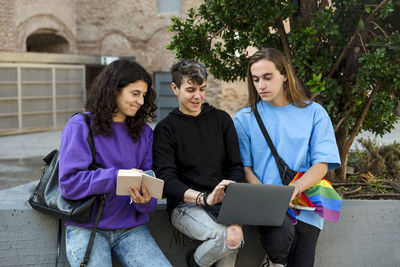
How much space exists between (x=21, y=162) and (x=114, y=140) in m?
7.81

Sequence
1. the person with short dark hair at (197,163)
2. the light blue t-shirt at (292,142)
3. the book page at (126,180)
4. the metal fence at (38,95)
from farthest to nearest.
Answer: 1. the metal fence at (38,95)
2. the light blue t-shirt at (292,142)
3. the person with short dark hair at (197,163)
4. the book page at (126,180)

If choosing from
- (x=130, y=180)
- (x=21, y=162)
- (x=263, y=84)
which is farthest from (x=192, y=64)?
(x=21, y=162)

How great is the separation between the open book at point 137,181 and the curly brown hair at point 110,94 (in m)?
0.37

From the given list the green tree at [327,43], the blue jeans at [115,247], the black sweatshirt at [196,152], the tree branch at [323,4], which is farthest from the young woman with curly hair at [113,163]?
the tree branch at [323,4]

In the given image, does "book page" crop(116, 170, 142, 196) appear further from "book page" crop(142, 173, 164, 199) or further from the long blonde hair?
the long blonde hair

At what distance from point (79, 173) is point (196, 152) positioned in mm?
724

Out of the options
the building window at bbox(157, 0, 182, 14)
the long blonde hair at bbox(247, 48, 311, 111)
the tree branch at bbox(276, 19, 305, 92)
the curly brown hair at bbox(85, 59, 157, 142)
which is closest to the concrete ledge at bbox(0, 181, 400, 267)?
the curly brown hair at bbox(85, 59, 157, 142)

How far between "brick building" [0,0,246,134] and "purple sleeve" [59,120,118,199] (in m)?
12.3

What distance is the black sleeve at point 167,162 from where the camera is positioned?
2.90 m

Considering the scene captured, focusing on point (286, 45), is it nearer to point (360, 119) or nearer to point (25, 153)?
point (360, 119)

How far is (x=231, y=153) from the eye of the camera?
3.17 metres

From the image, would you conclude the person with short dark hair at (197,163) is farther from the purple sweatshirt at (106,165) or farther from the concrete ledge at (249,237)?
the concrete ledge at (249,237)

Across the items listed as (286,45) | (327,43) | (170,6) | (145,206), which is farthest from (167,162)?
(170,6)

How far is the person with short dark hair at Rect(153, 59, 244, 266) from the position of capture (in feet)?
9.36
